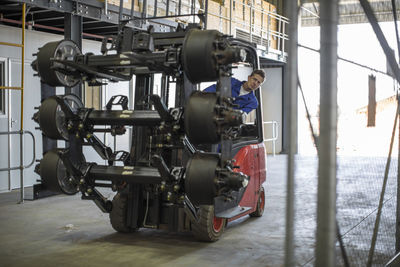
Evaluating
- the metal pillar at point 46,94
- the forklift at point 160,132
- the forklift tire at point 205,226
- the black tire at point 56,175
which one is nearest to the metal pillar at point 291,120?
the forklift at point 160,132

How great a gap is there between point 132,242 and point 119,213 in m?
0.43

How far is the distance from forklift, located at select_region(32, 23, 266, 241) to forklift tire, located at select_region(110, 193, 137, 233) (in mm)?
13

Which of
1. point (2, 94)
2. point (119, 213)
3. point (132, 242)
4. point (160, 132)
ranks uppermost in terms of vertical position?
point (2, 94)

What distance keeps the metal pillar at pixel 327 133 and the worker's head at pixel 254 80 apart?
14.6ft

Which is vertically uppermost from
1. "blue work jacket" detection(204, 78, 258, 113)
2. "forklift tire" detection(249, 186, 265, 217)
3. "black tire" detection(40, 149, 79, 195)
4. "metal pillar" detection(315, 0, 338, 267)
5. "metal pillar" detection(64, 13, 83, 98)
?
"metal pillar" detection(64, 13, 83, 98)

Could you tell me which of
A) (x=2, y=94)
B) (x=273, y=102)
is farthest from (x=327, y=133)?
(x=273, y=102)

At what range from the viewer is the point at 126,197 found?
6.29m

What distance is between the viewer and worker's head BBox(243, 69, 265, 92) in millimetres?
6445

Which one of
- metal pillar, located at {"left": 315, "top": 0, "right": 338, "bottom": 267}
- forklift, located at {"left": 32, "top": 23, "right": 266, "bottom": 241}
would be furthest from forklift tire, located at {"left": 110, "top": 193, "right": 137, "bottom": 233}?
metal pillar, located at {"left": 315, "top": 0, "right": 338, "bottom": 267}

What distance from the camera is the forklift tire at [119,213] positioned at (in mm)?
6301

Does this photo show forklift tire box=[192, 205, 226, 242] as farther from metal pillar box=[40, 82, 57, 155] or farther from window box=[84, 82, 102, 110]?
window box=[84, 82, 102, 110]

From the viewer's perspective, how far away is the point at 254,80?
6.49 meters

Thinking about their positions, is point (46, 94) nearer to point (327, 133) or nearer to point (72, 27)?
point (72, 27)

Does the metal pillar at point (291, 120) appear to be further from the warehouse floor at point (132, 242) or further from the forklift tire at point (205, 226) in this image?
the forklift tire at point (205, 226)
